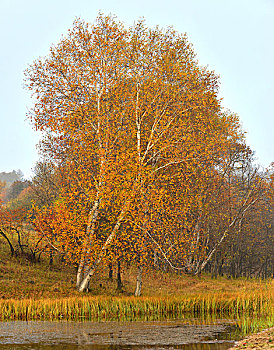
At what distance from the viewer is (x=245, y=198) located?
126ft

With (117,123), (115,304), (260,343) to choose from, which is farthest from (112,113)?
(260,343)

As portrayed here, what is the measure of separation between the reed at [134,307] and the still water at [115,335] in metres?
Result: 1.18

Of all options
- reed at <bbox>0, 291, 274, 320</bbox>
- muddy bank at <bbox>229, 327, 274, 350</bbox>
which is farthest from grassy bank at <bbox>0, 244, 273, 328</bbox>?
muddy bank at <bbox>229, 327, 274, 350</bbox>

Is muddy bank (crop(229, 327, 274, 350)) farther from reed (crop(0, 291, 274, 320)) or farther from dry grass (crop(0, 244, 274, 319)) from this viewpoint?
reed (crop(0, 291, 274, 320))

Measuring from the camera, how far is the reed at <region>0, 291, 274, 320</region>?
1609 centimetres

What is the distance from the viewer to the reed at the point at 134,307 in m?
16.1

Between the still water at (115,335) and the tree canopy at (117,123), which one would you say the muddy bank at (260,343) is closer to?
the still water at (115,335)

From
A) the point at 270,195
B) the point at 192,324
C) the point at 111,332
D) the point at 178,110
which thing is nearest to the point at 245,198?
the point at 270,195

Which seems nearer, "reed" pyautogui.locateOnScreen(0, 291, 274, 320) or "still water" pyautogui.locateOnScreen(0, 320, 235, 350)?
"still water" pyautogui.locateOnScreen(0, 320, 235, 350)

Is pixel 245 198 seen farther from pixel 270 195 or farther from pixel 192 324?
pixel 192 324

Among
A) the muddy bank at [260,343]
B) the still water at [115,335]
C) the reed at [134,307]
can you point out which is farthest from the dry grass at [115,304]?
the muddy bank at [260,343]

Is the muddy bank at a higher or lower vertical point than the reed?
higher

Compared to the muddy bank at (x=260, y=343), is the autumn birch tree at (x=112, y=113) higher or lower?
higher

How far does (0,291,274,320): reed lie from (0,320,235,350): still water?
1176 mm
